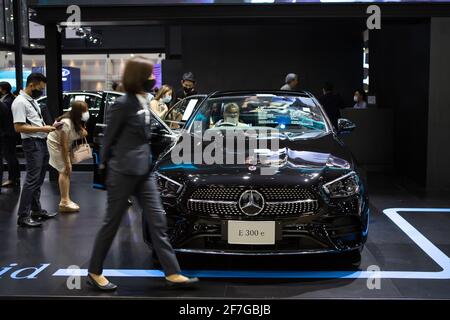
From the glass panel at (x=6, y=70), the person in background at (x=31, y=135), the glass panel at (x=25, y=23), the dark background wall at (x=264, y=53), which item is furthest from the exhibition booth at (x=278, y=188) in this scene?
the glass panel at (x=25, y=23)

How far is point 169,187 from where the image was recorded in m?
4.00

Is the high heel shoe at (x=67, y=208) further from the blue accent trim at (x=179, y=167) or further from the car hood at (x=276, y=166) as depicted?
the blue accent trim at (x=179, y=167)

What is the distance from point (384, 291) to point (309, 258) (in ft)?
2.76

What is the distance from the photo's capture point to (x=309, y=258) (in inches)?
177

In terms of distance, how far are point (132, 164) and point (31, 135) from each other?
2401 mm

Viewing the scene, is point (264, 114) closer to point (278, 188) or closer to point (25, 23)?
point (278, 188)

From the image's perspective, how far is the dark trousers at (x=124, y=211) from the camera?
11.6 feet

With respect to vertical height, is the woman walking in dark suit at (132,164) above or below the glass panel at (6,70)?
below

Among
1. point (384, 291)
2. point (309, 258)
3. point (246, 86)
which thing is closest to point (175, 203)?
point (309, 258)

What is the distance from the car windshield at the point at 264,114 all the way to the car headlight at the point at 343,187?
0.92 meters

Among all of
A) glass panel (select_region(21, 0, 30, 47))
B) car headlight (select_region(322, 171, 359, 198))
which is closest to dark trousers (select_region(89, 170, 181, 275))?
car headlight (select_region(322, 171, 359, 198))

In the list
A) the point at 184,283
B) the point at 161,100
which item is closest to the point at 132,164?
the point at 184,283

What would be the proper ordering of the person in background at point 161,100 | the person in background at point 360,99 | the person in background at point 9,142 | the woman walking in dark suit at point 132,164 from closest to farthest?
the woman walking in dark suit at point 132,164, the person in background at point 161,100, the person in background at point 9,142, the person in background at point 360,99

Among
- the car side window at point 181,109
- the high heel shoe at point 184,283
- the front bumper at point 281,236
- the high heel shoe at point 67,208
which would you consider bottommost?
the high heel shoe at point 67,208
